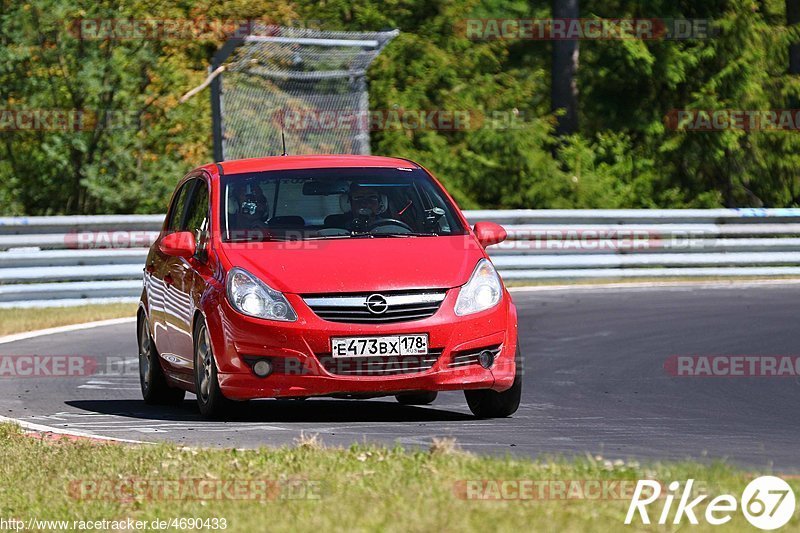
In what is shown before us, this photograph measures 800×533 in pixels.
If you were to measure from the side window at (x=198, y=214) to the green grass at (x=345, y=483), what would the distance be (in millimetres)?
2585

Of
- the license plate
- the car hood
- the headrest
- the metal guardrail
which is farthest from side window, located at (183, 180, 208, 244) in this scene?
the metal guardrail

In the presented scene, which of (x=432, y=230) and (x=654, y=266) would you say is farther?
(x=654, y=266)

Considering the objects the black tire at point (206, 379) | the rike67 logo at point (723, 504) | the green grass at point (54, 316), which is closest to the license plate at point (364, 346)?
the black tire at point (206, 379)

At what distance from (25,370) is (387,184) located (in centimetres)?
450

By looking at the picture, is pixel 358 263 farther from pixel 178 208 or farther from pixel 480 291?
pixel 178 208

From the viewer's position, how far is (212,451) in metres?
7.60

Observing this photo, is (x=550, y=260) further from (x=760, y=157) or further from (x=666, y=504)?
(x=666, y=504)

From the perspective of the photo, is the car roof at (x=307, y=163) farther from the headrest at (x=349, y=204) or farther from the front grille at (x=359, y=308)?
the front grille at (x=359, y=308)

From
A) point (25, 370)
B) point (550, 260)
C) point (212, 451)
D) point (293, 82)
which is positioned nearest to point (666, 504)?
point (212, 451)

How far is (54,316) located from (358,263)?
933 cm

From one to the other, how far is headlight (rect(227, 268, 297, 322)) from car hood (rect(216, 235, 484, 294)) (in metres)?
0.05

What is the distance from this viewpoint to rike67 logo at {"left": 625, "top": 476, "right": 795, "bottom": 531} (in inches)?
215

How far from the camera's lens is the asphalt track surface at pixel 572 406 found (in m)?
8.34

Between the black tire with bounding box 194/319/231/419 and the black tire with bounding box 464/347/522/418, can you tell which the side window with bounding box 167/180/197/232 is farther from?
the black tire with bounding box 464/347/522/418
